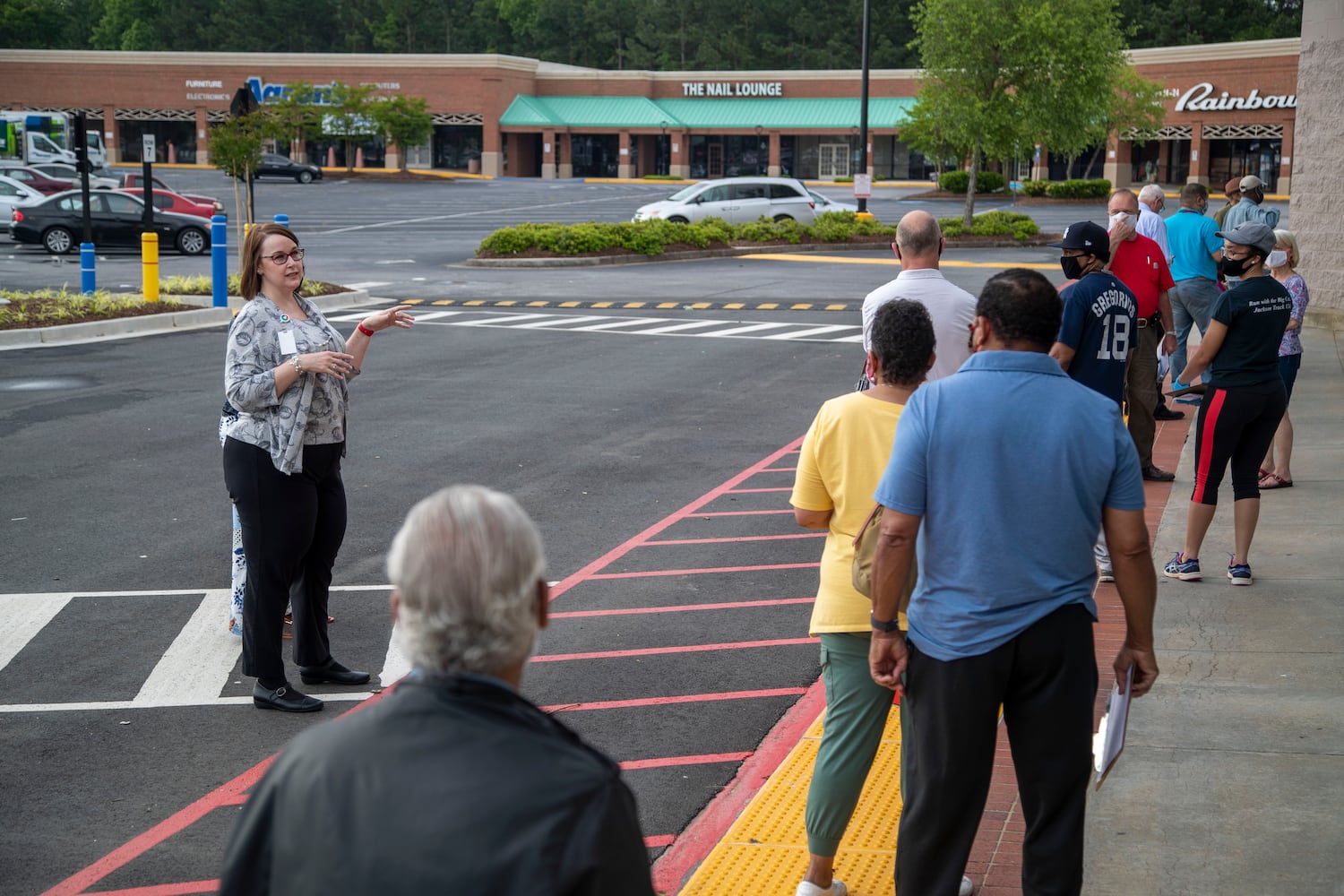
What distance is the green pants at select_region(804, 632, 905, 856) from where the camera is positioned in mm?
4242

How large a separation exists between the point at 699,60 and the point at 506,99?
17829 mm

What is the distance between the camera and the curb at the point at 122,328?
701 inches

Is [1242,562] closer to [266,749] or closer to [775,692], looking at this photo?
[775,692]

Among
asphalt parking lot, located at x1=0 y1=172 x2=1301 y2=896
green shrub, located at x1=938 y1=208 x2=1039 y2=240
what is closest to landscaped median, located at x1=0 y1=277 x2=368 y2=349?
asphalt parking lot, located at x1=0 y1=172 x2=1301 y2=896

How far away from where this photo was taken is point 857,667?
427 cm

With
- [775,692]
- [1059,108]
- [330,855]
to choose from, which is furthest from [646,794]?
[1059,108]

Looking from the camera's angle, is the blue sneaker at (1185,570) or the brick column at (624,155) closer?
the blue sneaker at (1185,570)

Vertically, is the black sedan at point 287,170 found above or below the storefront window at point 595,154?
below

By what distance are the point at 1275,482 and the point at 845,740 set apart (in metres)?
6.81

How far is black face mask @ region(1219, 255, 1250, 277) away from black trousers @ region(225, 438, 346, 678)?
4.66 metres

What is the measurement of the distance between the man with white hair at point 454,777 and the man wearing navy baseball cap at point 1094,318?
5.87m

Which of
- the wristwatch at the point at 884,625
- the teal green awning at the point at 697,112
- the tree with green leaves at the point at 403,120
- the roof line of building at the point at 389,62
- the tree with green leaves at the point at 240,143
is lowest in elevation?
the wristwatch at the point at 884,625

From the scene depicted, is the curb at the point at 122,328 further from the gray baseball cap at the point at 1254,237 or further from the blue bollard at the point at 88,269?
the gray baseball cap at the point at 1254,237

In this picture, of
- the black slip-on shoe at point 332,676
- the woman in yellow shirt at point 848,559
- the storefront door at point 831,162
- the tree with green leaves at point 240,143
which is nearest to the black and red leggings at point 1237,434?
the woman in yellow shirt at point 848,559
